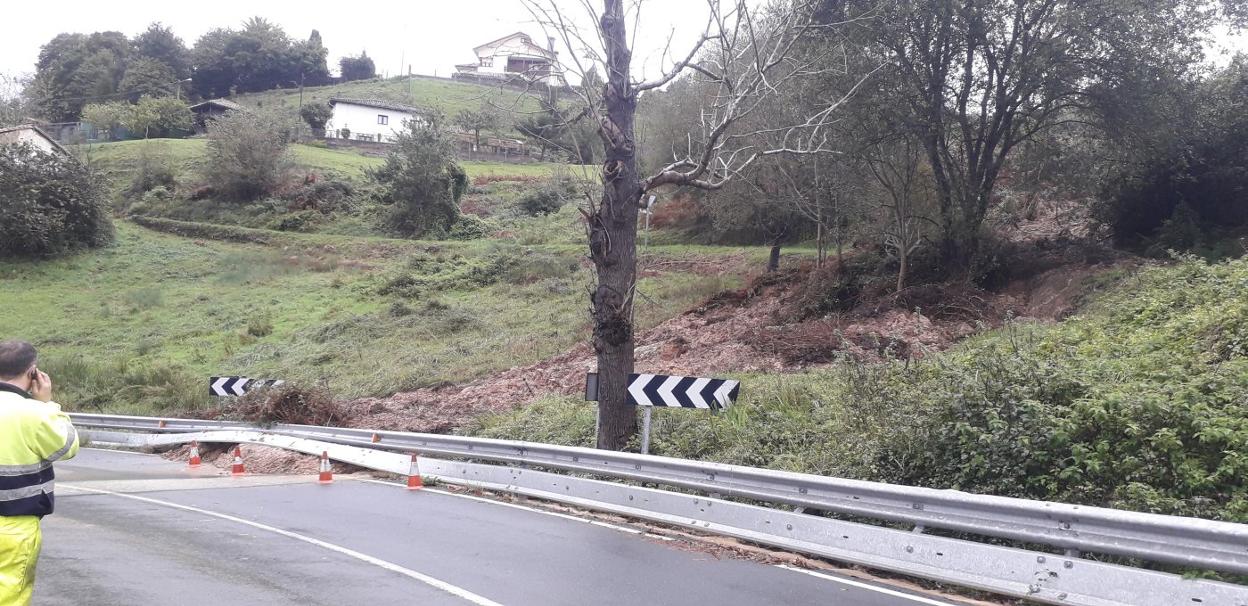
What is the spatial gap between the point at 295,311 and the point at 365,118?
47.9 meters

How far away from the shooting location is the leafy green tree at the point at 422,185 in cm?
5112

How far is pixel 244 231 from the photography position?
48.2 meters

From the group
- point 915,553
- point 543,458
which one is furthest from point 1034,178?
point 915,553

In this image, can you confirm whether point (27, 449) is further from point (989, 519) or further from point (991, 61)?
point (991, 61)

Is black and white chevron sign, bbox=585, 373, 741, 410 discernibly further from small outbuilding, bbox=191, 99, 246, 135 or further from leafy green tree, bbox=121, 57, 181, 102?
leafy green tree, bbox=121, 57, 181, 102

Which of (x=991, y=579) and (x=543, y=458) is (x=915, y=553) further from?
(x=543, y=458)

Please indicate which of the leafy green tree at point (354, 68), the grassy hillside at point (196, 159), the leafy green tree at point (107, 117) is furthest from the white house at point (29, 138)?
the leafy green tree at point (354, 68)

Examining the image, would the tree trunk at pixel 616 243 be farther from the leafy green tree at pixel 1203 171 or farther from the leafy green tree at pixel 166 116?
the leafy green tree at pixel 166 116

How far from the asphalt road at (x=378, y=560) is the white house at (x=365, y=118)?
232ft

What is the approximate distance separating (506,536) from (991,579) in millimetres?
4826

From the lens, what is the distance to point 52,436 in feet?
14.8

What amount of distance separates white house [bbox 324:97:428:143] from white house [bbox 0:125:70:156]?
2456 centimetres

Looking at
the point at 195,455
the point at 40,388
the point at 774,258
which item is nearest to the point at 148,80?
the point at 774,258

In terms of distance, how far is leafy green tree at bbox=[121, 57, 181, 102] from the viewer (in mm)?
90000
